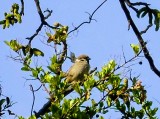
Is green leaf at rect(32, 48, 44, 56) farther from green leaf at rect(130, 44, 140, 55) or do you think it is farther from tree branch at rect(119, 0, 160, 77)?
tree branch at rect(119, 0, 160, 77)

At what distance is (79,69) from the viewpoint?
282 inches

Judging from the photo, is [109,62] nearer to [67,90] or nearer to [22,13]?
[67,90]

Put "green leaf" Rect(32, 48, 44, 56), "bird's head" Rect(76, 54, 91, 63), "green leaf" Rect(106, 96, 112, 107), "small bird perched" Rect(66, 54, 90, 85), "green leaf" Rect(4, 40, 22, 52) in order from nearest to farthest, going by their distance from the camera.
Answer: "green leaf" Rect(106, 96, 112, 107)
"green leaf" Rect(32, 48, 44, 56)
"green leaf" Rect(4, 40, 22, 52)
"small bird perched" Rect(66, 54, 90, 85)
"bird's head" Rect(76, 54, 91, 63)

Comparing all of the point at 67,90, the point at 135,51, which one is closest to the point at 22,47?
the point at 67,90

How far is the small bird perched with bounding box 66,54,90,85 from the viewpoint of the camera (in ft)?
21.1

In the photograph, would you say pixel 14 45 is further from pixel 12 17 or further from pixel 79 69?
pixel 79 69

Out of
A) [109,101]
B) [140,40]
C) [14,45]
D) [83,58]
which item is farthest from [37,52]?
[83,58]

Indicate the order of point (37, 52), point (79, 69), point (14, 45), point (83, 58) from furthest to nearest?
point (83, 58) → point (79, 69) → point (14, 45) → point (37, 52)

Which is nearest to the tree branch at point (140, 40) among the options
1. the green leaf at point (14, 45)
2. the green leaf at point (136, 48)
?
the green leaf at point (136, 48)

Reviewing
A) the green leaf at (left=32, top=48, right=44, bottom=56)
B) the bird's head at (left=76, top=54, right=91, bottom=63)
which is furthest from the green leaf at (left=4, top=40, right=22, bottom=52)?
the bird's head at (left=76, top=54, right=91, bottom=63)

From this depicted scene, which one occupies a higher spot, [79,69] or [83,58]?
[83,58]

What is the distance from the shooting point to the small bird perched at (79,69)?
21.1 feet

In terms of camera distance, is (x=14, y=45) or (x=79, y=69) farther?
(x=79, y=69)

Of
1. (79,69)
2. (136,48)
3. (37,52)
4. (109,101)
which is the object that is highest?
(79,69)
